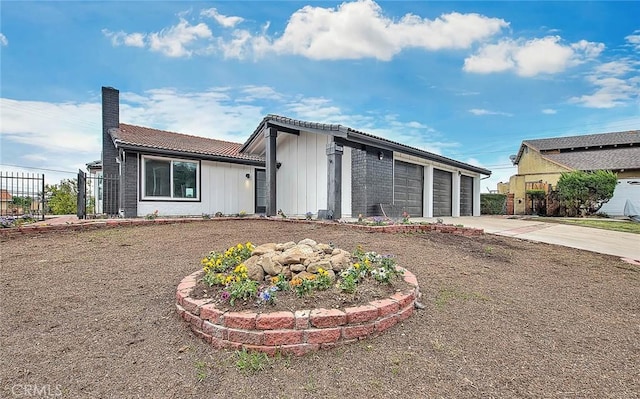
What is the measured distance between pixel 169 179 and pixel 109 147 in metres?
3.54

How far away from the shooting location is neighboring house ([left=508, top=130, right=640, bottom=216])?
1878 centimetres

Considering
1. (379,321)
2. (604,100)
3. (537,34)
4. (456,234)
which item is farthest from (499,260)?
(604,100)

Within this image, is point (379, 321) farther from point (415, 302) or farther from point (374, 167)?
point (374, 167)

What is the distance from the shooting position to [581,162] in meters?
22.4

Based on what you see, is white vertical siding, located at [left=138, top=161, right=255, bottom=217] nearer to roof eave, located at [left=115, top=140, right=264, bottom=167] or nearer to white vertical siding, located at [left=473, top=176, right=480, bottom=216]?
roof eave, located at [left=115, top=140, right=264, bottom=167]

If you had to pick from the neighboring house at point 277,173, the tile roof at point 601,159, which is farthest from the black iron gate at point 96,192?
the tile roof at point 601,159

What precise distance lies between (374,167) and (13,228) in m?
9.31

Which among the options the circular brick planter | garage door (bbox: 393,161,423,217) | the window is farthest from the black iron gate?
the circular brick planter

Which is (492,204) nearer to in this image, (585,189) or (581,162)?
(585,189)

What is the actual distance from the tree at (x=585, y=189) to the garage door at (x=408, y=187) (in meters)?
9.71

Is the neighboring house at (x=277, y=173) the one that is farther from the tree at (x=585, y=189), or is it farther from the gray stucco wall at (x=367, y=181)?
the tree at (x=585, y=189)

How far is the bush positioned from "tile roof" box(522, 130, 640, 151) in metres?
6.24

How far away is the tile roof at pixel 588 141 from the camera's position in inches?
913

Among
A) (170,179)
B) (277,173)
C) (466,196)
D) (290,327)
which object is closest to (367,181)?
(277,173)
